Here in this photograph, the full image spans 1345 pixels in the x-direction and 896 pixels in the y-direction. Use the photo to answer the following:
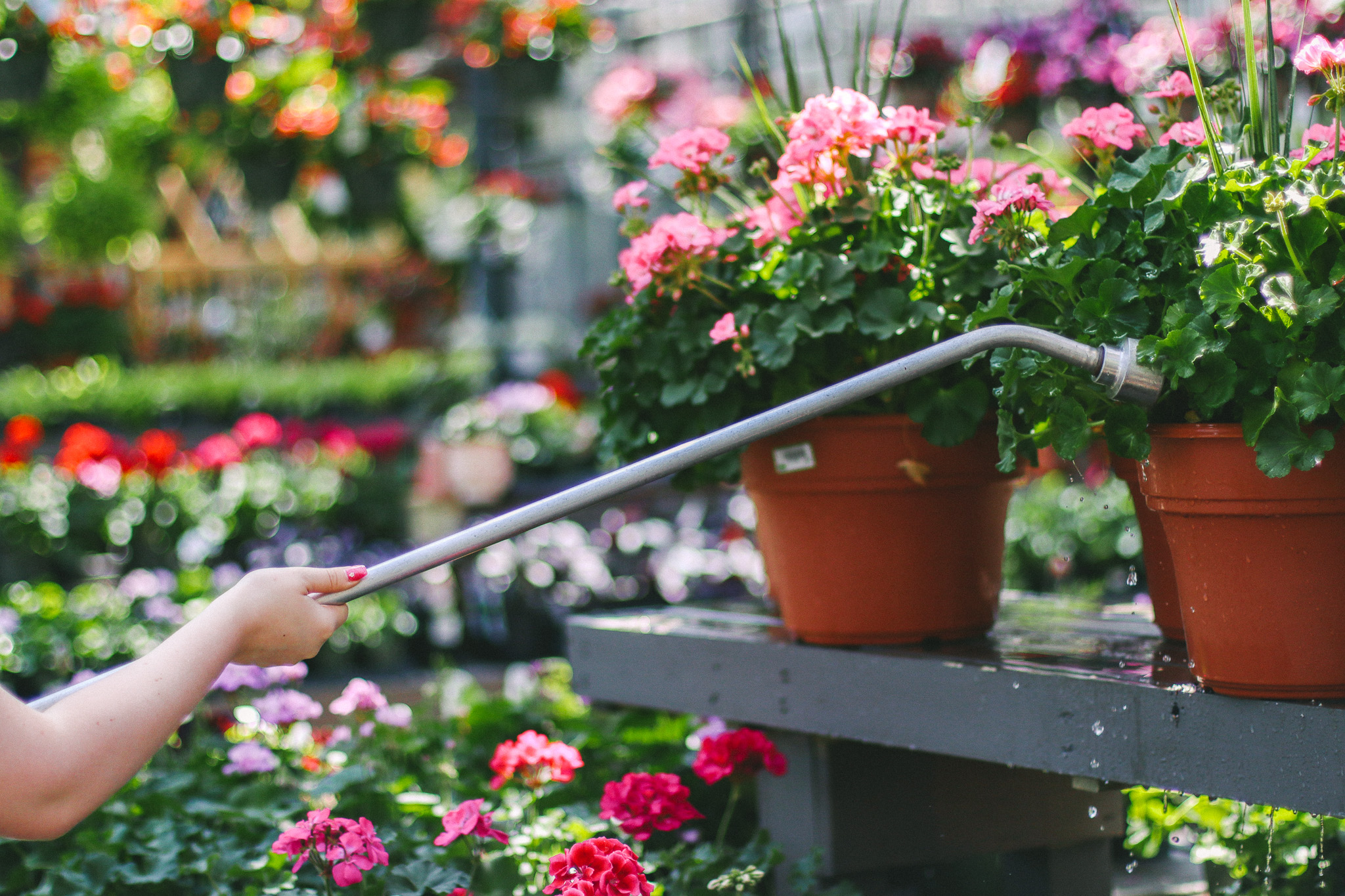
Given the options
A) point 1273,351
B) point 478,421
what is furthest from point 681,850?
point 478,421

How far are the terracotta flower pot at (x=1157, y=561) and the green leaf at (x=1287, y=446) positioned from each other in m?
0.37

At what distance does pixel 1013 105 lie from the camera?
164 inches

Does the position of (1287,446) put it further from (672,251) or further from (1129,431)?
(672,251)

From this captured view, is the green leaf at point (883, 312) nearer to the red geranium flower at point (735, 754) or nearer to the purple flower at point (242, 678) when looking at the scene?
the red geranium flower at point (735, 754)

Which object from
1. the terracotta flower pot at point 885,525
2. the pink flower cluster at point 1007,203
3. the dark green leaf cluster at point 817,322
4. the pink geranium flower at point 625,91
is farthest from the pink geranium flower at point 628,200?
the pink geranium flower at point 625,91

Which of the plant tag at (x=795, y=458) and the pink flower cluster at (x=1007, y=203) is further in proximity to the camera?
the plant tag at (x=795, y=458)

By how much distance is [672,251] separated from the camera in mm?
1642

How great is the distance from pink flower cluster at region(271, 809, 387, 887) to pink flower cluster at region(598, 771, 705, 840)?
0.96ft

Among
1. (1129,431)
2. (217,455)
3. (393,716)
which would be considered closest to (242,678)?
(393,716)

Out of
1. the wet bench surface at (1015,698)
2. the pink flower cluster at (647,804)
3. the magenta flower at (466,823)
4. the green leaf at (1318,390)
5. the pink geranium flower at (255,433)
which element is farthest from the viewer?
the pink geranium flower at (255,433)

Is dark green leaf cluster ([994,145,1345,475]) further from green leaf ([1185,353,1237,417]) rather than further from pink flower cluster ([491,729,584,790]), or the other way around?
pink flower cluster ([491,729,584,790])

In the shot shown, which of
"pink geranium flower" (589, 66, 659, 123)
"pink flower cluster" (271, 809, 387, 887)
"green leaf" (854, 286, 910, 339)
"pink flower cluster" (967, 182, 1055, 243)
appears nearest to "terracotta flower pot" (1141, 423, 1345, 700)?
"pink flower cluster" (967, 182, 1055, 243)

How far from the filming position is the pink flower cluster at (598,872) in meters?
1.30

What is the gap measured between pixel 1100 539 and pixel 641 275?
2.64 meters
